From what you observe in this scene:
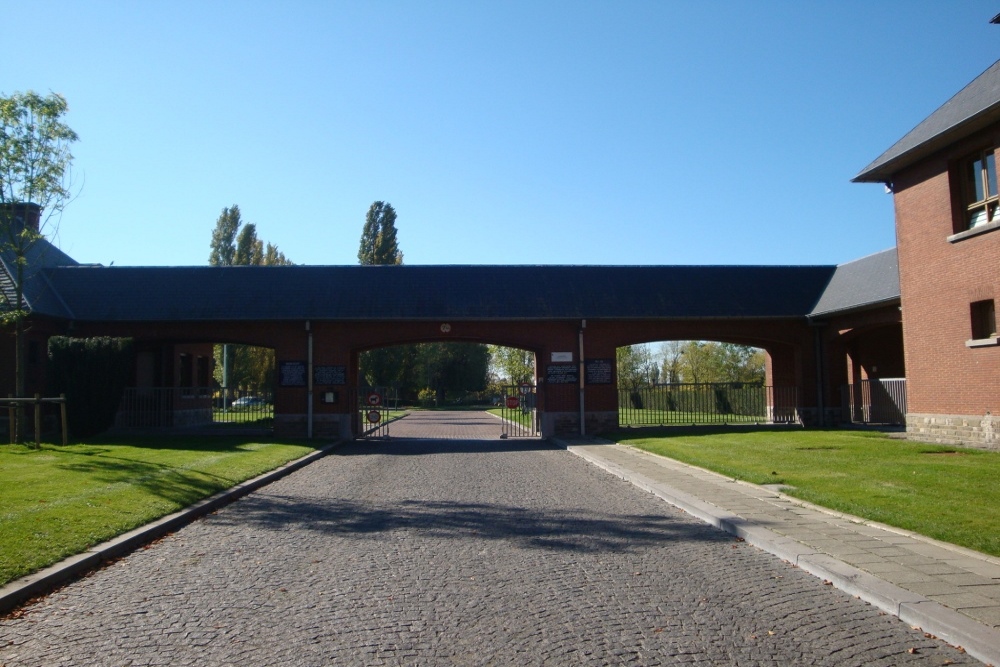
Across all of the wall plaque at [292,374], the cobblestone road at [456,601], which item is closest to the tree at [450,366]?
the wall plaque at [292,374]

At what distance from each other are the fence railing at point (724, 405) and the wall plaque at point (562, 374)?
1.75 m

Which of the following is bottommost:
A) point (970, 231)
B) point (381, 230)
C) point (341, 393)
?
point (341, 393)

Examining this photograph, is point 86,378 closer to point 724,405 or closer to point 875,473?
point 875,473

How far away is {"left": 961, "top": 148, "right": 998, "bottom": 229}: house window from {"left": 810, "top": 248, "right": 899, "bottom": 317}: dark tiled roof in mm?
4443

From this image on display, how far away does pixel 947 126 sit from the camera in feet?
56.3

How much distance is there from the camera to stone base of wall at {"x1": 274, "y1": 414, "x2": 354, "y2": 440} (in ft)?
84.5

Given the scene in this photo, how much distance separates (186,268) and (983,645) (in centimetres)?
2706

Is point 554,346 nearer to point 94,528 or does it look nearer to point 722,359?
point 94,528

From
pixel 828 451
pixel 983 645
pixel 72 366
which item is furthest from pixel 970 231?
pixel 72 366

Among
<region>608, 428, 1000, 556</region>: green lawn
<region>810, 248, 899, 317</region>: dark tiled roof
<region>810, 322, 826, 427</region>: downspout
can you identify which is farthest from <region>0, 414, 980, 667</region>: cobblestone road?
<region>810, 322, 826, 427</region>: downspout

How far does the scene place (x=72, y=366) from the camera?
74.0ft

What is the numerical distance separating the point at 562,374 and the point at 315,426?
801cm

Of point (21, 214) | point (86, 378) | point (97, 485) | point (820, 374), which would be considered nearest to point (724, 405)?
point (820, 374)

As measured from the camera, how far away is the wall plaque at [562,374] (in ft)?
86.3
